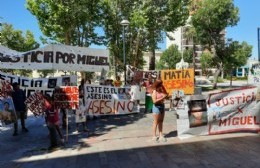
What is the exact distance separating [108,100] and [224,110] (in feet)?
18.2

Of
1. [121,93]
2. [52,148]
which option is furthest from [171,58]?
[52,148]

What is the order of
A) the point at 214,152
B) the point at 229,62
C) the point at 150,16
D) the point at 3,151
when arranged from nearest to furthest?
the point at 214,152 → the point at 3,151 → the point at 150,16 → the point at 229,62

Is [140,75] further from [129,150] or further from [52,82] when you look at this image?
[129,150]

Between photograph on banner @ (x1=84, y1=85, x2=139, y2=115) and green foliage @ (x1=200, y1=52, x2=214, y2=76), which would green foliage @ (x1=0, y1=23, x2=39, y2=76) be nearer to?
green foliage @ (x1=200, y1=52, x2=214, y2=76)

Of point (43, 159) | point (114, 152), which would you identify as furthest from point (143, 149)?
point (43, 159)

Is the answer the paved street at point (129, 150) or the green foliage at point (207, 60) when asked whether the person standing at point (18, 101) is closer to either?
the paved street at point (129, 150)

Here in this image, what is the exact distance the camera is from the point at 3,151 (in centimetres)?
1155

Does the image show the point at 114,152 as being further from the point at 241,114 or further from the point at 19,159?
the point at 241,114

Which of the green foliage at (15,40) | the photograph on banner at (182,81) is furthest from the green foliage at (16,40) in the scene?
the photograph on banner at (182,81)

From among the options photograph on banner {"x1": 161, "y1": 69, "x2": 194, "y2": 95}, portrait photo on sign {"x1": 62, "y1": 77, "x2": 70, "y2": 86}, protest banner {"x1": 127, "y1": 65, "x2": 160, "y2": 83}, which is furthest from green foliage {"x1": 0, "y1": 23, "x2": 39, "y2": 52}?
portrait photo on sign {"x1": 62, "y1": 77, "x2": 70, "y2": 86}

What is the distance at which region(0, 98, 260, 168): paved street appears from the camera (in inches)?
360

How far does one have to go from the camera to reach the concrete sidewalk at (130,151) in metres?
9.12

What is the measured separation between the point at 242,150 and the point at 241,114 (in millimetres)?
1818

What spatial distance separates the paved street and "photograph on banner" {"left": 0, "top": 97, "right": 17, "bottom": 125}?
705 mm
